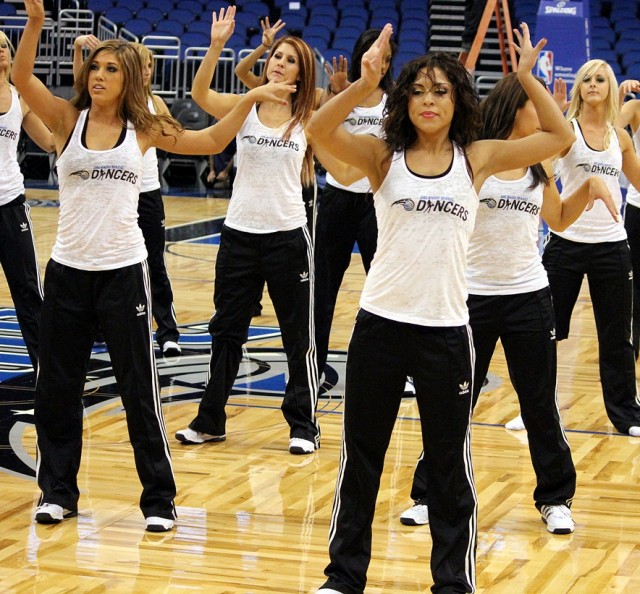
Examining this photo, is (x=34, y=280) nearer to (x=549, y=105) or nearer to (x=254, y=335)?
(x=254, y=335)

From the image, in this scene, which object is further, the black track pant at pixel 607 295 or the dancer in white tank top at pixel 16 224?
the dancer in white tank top at pixel 16 224

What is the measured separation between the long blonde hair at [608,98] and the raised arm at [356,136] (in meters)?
2.63

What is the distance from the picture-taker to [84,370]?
459 cm

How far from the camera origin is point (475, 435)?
600 cm

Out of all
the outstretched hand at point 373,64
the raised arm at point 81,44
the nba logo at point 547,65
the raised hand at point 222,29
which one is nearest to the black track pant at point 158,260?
the raised arm at point 81,44

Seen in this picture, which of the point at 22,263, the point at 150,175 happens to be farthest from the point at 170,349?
the point at 22,263

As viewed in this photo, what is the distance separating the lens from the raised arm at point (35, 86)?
4234 mm

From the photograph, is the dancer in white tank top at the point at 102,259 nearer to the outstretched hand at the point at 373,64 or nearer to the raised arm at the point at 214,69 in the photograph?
the raised arm at the point at 214,69

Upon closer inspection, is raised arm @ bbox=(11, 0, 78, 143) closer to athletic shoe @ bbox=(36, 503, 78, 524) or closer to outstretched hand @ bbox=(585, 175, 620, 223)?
athletic shoe @ bbox=(36, 503, 78, 524)

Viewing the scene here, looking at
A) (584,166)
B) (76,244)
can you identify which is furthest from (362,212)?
(76,244)

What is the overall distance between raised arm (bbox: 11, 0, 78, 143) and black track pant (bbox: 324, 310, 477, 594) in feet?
4.75

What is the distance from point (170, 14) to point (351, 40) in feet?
11.2

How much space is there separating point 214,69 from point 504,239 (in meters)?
1.38

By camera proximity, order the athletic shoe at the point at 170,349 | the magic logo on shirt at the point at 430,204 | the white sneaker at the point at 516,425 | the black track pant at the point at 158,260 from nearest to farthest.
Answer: the magic logo on shirt at the point at 430,204 → the white sneaker at the point at 516,425 → the black track pant at the point at 158,260 → the athletic shoe at the point at 170,349
